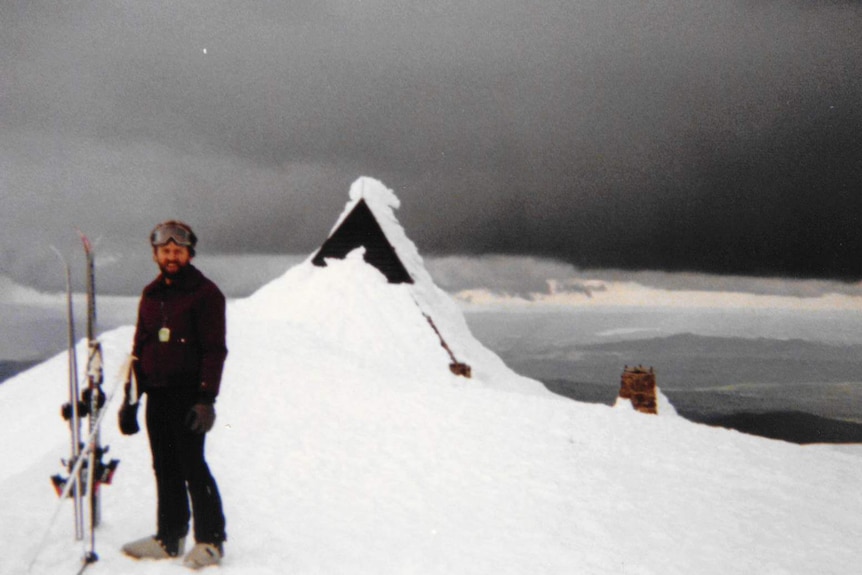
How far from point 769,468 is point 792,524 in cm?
215

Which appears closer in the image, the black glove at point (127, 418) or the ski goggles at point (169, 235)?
the ski goggles at point (169, 235)

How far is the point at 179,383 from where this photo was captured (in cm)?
438

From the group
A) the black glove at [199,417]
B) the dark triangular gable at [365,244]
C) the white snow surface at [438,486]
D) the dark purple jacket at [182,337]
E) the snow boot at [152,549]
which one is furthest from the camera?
the dark triangular gable at [365,244]

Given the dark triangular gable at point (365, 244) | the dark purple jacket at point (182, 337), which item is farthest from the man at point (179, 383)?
the dark triangular gable at point (365, 244)

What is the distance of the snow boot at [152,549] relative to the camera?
449 cm

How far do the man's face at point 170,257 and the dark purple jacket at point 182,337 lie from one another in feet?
0.26

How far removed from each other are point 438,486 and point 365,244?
48.3 ft

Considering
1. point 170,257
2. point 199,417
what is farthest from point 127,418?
point 170,257

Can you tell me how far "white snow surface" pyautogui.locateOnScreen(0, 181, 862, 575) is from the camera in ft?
17.0

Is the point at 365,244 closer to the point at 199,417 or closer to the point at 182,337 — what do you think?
the point at 182,337

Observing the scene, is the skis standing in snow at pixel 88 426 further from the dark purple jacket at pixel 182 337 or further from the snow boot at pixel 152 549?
the dark purple jacket at pixel 182 337

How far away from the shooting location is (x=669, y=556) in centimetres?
571

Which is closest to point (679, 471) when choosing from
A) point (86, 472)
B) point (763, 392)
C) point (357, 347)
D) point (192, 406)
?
point (192, 406)

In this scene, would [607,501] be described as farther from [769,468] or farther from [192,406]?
[192,406]
